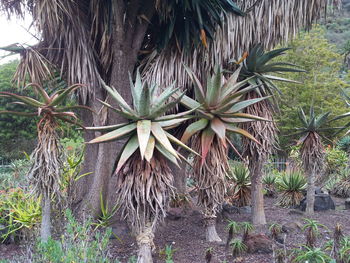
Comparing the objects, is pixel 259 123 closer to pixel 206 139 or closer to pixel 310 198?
pixel 206 139

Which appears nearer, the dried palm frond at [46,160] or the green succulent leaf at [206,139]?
the dried palm frond at [46,160]

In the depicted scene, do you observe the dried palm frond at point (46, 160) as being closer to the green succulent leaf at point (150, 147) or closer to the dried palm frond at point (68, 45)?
the green succulent leaf at point (150, 147)

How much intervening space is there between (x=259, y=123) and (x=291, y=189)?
2996mm

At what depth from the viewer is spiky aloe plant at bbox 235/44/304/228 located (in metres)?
6.28

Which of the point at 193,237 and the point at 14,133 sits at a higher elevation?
the point at 14,133

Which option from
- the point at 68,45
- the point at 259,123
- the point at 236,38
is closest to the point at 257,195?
the point at 259,123

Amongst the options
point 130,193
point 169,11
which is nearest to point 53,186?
point 130,193

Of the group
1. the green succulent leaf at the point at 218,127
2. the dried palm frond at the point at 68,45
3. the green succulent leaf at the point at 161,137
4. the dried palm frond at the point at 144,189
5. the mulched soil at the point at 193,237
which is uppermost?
the dried palm frond at the point at 68,45

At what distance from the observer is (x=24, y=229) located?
5715 mm

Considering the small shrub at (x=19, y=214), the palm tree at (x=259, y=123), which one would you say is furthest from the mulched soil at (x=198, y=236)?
the small shrub at (x=19, y=214)

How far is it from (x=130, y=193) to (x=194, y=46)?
3.26m

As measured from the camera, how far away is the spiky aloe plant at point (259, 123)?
628 centimetres

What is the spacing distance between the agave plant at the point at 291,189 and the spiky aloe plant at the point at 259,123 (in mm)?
2190

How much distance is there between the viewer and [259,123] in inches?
246
